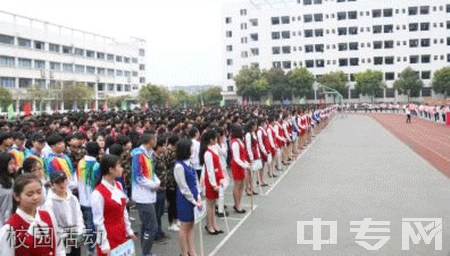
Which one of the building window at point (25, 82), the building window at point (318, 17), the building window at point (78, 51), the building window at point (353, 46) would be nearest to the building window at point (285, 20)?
the building window at point (318, 17)

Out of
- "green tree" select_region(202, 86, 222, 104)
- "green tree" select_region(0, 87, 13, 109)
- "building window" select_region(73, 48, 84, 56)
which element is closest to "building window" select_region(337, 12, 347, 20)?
"green tree" select_region(202, 86, 222, 104)

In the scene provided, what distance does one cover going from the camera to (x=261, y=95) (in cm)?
6538

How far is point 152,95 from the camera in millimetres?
55094

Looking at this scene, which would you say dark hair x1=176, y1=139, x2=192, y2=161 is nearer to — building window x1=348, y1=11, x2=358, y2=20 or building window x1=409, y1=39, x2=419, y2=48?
building window x1=409, y1=39, x2=419, y2=48

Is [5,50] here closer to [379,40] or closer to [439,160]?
[439,160]

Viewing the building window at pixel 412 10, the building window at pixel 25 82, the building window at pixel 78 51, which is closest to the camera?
the building window at pixel 25 82

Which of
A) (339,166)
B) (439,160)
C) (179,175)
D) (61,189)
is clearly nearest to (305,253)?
(179,175)

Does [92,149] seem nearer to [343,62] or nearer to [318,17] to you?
[343,62]

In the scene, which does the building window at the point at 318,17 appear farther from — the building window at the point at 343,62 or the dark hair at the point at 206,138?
the dark hair at the point at 206,138

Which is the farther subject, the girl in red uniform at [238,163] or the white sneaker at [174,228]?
the girl in red uniform at [238,163]

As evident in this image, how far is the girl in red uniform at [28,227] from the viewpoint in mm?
3467

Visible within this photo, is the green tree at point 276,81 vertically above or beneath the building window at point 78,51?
beneath

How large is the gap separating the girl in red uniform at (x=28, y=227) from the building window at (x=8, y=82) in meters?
46.0

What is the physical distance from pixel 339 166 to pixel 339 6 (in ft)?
189
